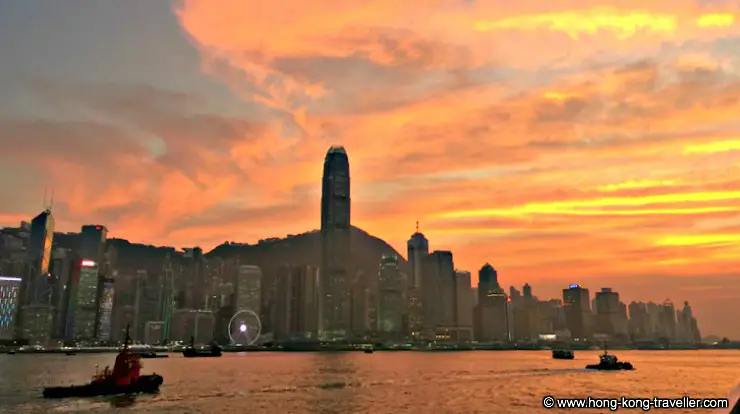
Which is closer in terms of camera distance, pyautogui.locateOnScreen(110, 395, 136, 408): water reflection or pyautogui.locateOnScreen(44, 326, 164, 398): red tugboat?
pyautogui.locateOnScreen(110, 395, 136, 408): water reflection

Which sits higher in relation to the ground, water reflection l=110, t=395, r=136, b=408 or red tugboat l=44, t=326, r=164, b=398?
red tugboat l=44, t=326, r=164, b=398

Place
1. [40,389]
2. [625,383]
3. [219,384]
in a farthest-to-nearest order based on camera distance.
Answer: [625,383]
[219,384]
[40,389]

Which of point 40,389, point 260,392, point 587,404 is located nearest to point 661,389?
point 587,404

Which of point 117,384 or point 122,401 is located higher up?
point 117,384

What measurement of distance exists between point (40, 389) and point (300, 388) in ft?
173

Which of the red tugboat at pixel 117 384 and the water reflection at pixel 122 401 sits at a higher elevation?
the red tugboat at pixel 117 384

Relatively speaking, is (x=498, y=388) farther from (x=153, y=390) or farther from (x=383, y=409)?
(x=153, y=390)

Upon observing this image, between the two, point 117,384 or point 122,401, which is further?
point 117,384

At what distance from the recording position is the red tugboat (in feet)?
301

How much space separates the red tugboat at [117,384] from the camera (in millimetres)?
91625

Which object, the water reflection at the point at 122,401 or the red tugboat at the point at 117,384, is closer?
the water reflection at the point at 122,401

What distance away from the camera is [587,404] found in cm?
9031

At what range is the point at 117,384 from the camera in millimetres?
94750

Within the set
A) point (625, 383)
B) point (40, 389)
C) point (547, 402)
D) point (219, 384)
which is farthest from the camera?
point (625, 383)
